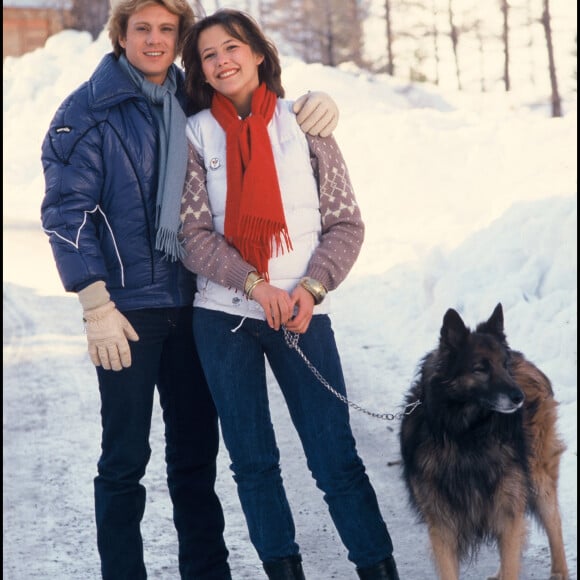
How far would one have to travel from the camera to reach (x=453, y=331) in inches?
148

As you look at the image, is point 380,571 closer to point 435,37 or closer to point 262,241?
point 262,241

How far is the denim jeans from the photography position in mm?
3408

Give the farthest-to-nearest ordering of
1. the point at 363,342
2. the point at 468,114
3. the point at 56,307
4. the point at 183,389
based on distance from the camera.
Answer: the point at 468,114
the point at 56,307
the point at 363,342
the point at 183,389

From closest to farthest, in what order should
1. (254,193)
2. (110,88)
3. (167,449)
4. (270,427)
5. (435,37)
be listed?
(254,193) → (110,88) → (270,427) → (167,449) → (435,37)

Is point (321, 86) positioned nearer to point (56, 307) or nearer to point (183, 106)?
point (56, 307)

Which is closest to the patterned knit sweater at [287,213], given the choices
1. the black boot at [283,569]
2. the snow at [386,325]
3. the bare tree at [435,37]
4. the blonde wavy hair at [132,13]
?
the blonde wavy hair at [132,13]

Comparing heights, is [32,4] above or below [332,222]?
above

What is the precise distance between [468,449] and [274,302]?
111cm

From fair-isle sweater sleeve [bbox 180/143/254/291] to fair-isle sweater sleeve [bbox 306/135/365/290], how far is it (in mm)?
268

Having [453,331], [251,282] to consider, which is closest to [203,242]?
[251,282]

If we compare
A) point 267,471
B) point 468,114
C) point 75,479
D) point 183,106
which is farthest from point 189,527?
point 468,114

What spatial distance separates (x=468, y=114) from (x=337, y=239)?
16390 mm

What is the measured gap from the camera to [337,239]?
135 inches

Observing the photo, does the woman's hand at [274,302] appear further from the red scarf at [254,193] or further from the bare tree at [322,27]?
the bare tree at [322,27]
